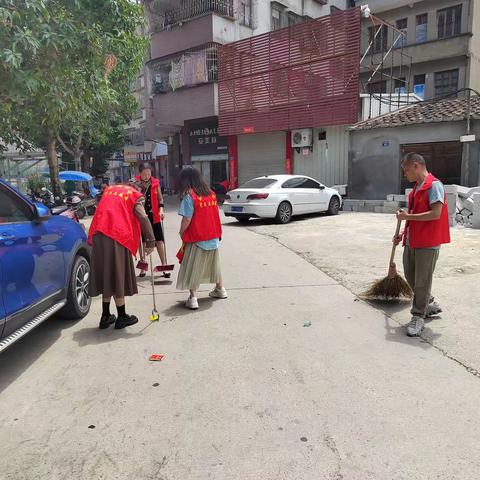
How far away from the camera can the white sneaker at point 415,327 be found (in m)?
4.49

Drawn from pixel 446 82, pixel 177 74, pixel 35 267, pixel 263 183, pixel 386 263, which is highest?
pixel 177 74

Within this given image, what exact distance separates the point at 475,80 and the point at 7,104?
27.0 metres

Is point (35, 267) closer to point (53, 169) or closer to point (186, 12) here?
point (53, 169)

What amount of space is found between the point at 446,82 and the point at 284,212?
19274 millimetres

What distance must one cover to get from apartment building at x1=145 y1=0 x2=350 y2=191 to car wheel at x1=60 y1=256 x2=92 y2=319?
17.9 metres

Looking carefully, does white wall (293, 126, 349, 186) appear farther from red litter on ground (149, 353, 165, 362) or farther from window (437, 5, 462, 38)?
red litter on ground (149, 353, 165, 362)

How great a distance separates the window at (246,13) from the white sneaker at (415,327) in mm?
22710

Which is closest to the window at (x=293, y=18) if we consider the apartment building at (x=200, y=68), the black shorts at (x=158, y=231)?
the apartment building at (x=200, y=68)

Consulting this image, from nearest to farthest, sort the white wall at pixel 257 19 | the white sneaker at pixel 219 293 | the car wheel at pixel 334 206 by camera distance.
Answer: the white sneaker at pixel 219 293
the car wheel at pixel 334 206
the white wall at pixel 257 19

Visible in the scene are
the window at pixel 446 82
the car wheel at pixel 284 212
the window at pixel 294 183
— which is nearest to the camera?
the car wheel at pixel 284 212

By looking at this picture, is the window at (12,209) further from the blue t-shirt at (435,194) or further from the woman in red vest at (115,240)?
the blue t-shirt at (435,194)

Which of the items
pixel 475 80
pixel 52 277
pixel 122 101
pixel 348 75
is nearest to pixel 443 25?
pixel 475 80

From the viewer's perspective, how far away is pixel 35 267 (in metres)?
4.02

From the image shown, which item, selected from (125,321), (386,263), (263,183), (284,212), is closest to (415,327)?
(125,321)
